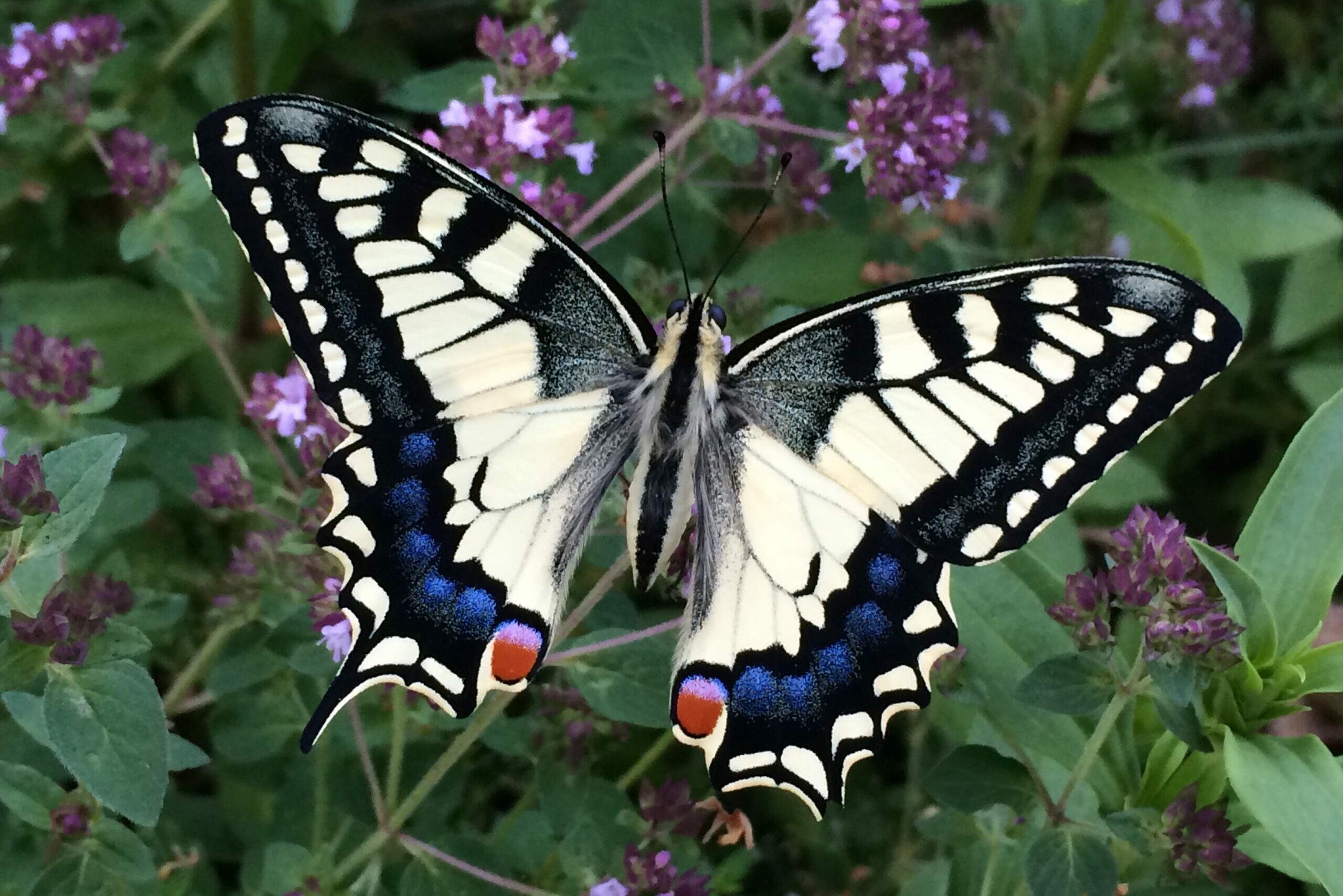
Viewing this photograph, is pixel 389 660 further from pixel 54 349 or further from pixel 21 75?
pixel 21 75

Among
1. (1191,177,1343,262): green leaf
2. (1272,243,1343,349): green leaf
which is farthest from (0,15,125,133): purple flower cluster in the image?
(1272,243,1343,349): green leaf

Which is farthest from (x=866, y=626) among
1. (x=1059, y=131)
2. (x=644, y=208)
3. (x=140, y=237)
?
(x=1059, y=131)

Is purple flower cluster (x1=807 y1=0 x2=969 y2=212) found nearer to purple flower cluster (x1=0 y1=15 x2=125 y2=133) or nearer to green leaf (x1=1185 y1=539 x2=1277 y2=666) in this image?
green leaf (x1=1185 y1=539 x2=1277 y2=666)

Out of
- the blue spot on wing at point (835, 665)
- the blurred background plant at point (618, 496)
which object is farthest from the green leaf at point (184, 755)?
the blue spot on wing at point (835, 665)

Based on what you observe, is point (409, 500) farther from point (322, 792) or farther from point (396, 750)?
point (322, 792)

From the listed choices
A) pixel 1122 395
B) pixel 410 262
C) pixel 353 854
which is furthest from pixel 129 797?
pixel 1122 395

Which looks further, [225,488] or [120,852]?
[225,488]
